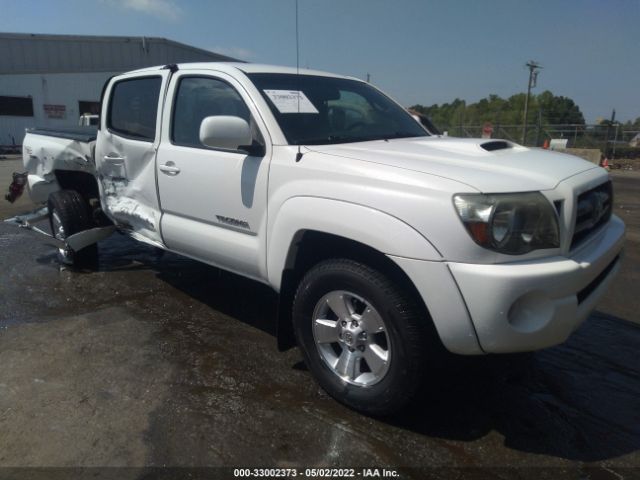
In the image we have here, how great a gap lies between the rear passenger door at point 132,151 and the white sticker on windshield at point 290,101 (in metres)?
1.13

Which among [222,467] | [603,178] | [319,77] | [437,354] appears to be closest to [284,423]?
[222,467]

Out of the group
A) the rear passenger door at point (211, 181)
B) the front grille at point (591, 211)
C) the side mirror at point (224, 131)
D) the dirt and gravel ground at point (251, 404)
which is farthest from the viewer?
the rear passenger door at point (211, 181)

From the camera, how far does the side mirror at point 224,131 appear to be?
2.87m

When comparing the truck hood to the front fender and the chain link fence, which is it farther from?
the chain link fence

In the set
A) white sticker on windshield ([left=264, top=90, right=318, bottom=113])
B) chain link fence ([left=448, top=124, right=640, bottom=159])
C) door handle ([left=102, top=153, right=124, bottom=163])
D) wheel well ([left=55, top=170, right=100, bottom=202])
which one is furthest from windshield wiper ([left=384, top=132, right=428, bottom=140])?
chain link fence ([left=448, top=124, right=640, bottom=159])

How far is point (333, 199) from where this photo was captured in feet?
8.55

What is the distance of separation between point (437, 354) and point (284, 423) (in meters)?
0.90

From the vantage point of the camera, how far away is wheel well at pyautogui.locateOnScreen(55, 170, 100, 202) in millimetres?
5344

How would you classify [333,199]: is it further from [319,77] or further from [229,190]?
[319,77]

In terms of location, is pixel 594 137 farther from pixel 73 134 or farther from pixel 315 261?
pixel 315 261

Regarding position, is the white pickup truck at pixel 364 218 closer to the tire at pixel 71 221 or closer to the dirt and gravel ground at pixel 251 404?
the dirt and gravel ground at pixel 251 404

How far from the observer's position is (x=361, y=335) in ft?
8.69

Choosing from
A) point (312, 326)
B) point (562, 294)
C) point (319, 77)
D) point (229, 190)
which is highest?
point (319, 77)

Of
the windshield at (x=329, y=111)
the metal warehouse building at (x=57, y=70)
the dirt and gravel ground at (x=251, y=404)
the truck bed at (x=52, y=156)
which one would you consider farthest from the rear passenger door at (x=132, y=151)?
the metal warehouse building at (x=57, y=70)
